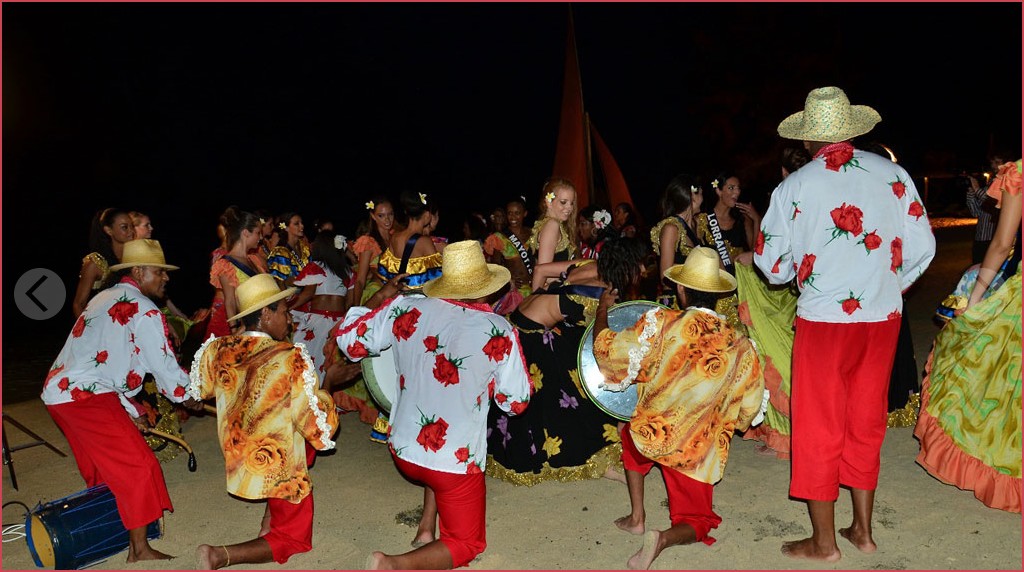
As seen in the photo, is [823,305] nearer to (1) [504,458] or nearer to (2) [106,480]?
(1) [504,458]

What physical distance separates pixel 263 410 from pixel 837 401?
9.04 ft

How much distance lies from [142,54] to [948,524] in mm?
21702

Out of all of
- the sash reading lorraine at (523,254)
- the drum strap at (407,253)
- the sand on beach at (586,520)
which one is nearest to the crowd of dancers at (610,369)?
the sand on beach at (586,520)

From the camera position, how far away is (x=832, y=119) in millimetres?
3920

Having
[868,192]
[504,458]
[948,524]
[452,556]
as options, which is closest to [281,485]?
[452,556]

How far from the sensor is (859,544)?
4039 mm

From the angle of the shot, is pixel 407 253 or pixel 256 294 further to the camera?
pixel 407 253

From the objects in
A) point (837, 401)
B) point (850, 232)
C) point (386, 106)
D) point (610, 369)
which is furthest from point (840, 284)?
point (386, 106)

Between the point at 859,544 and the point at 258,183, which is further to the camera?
the point at 258,183

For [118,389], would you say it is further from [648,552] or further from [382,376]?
[648,552]

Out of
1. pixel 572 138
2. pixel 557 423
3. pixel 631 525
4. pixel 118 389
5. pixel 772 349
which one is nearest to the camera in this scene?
pixel 118 389

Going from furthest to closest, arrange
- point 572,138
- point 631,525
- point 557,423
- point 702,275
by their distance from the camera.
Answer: point 572,138 → point 557,423 → point 631,525 → point 702,275

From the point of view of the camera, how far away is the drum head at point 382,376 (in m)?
4.45

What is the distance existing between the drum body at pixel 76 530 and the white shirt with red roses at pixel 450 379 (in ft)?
5.68
